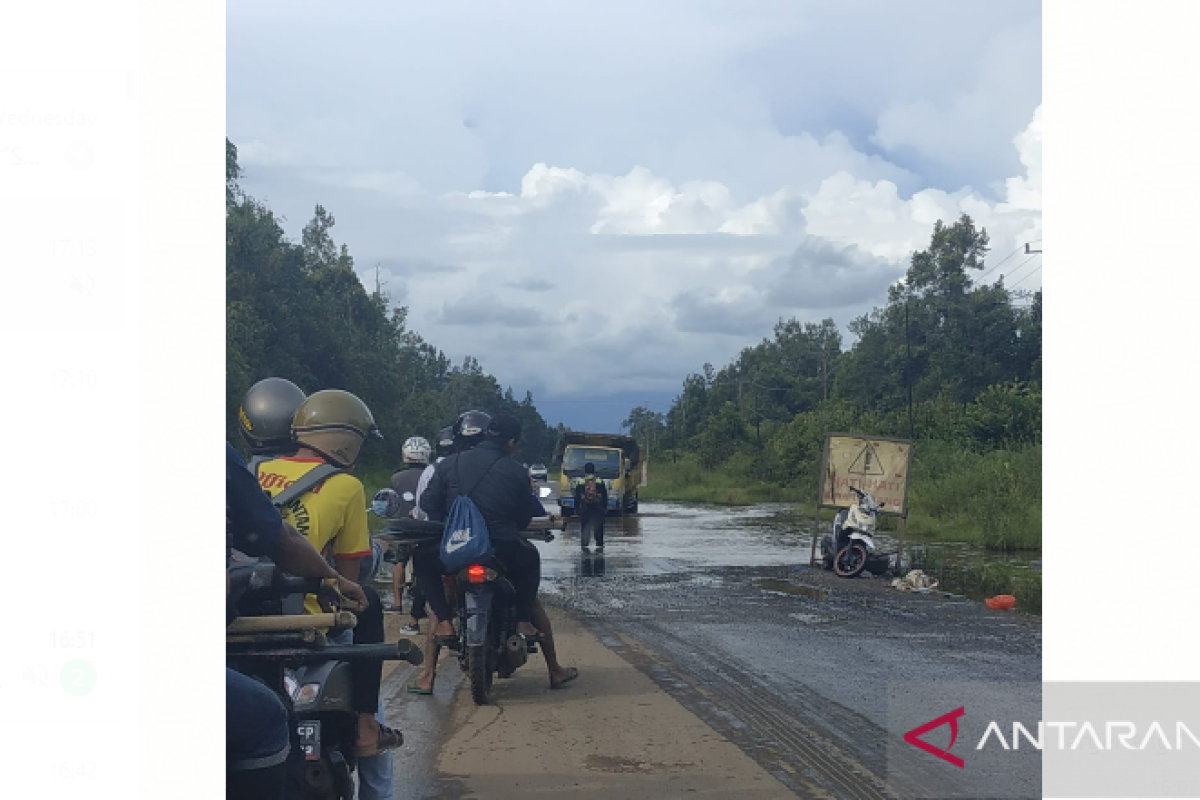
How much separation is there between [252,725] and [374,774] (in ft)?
4.70

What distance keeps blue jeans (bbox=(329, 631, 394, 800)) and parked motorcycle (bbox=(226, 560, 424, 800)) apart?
0.07 meters

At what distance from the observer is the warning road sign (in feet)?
56.1

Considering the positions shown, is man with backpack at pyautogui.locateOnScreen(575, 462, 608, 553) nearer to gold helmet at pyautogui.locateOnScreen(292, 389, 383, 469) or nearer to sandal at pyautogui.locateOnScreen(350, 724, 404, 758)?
gold helmet at pyautogui.locateOnScreen(292, 389, 383, 469)

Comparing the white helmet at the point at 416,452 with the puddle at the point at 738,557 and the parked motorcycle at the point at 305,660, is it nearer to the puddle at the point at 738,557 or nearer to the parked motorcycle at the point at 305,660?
the puddle at the point at 738,557

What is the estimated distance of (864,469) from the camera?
17.2 metres

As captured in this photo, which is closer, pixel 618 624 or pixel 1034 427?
pixel 618 624

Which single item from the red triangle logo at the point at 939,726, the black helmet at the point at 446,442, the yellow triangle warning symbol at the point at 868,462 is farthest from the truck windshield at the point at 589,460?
the red triangle logo at the point at 939,726

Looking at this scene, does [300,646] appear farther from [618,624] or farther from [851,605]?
[851,605]

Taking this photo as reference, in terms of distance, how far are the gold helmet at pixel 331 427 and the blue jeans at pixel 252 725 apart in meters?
1.47

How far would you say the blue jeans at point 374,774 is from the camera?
14.9 feet

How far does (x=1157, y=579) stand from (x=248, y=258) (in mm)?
45304

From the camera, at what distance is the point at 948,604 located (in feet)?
42.7

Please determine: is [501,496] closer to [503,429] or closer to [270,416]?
[503,429]

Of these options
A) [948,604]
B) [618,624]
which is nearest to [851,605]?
[948,604]
